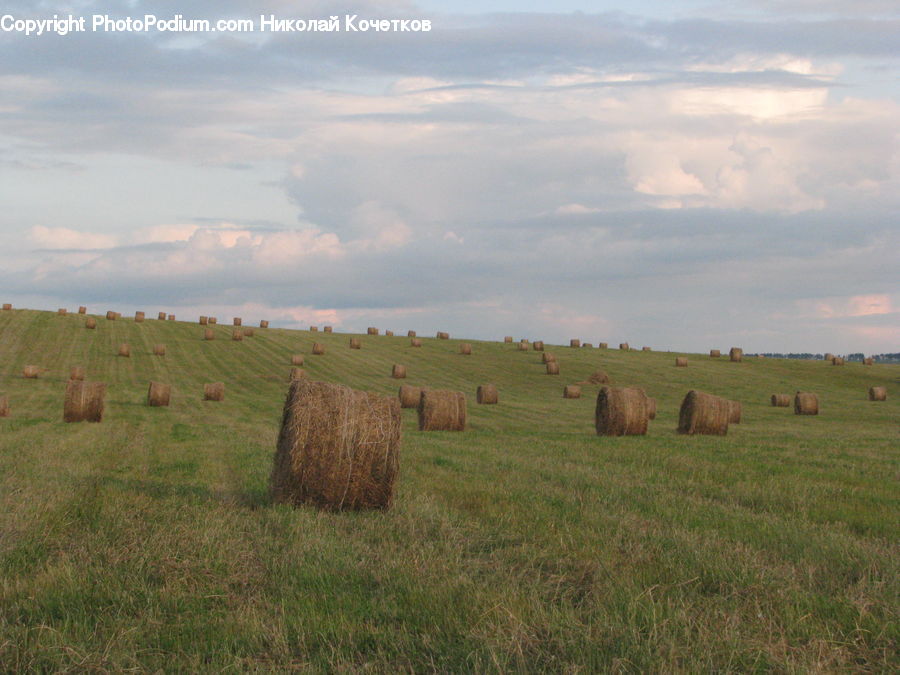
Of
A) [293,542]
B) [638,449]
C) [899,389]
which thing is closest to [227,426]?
[638,449]

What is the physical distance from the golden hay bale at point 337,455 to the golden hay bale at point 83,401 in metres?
18.7

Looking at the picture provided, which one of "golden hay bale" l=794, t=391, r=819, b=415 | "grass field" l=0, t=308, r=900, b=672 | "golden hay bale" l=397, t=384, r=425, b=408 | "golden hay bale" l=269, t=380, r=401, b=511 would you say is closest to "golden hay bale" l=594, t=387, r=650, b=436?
"grass field" l=0, t=308, r=900, b=672

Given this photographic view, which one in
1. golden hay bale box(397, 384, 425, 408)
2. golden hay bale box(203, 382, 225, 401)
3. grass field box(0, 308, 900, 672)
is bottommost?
golden hay bale box(203, 382, 225, 401)

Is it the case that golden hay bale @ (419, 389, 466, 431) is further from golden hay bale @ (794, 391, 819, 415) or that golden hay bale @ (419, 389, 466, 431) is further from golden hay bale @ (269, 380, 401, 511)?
golden hay bale @ (794, 391, 819, 415)

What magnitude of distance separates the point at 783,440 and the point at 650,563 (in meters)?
17.6

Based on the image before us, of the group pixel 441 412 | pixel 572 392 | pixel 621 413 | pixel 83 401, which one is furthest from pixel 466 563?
pixel 572 392

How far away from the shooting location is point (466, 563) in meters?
7.14

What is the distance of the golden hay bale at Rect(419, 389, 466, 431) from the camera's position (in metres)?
25.9

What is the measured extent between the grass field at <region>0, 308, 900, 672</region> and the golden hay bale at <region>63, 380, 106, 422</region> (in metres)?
8.34

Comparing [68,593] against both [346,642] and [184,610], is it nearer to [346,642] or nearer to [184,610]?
[184,610]

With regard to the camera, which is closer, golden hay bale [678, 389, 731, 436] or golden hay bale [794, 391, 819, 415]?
golden hay bale [678, 389, 731, 436]

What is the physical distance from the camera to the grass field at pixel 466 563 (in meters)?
5.22

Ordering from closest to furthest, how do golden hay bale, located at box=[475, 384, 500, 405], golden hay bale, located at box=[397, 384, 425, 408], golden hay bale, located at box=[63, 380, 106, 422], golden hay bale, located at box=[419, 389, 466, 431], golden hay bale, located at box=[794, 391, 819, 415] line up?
golden hay bale, located at box=[419, 389, 466, 431] → golden hay bale, located at box=[63, 380, 106, 422] → golden hay bale, located at box=[397, 384, 425, 408] → golden hay bale, located at box=[794, 391, 819, 415] → golden hay bale, located at box=[475, 384, 500, 405]

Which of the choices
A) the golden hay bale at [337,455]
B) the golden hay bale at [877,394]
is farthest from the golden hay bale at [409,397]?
the golden hay bale at [877,394]
